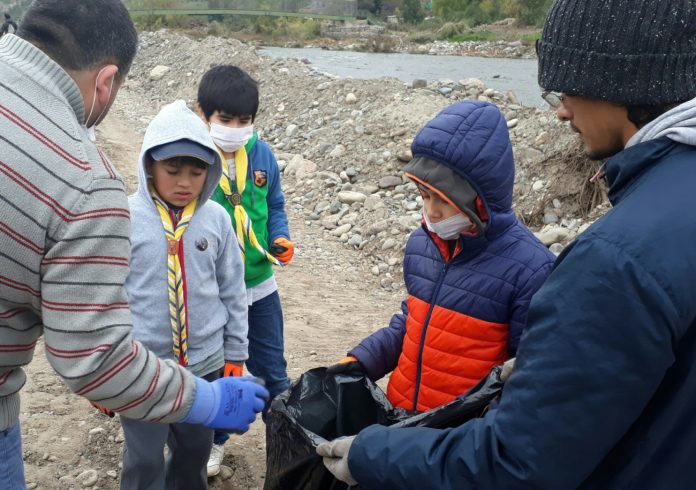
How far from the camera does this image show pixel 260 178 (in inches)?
141

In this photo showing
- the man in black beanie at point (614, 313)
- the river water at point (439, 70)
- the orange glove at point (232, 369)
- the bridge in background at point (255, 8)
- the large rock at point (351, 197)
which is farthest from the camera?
the bridge in background at point (255, 8)

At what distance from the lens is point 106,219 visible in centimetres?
163

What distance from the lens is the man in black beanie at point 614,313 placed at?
123cm

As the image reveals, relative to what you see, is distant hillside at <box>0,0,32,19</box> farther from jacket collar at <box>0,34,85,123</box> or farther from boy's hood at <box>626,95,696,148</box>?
boy's hood at <box>626,95,696,148</box>

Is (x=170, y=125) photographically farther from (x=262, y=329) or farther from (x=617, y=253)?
(x=617, y=253)

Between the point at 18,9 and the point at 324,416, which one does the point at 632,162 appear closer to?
the point at 324,416

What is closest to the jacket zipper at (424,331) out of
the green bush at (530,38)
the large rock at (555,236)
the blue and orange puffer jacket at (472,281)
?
the blue and orange puffer jacket at (472,281)

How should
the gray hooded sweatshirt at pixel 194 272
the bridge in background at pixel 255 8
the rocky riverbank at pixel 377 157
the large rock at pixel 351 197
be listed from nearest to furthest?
the gray hooded sweatshirt at pixel 194 272, the rocky riverbank at pixel 377 157, the large rock at pixel 351 197, the bridge in background at pixel 255 8

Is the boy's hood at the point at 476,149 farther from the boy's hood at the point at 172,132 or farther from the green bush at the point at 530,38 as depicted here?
the green bush at the point at 530,38

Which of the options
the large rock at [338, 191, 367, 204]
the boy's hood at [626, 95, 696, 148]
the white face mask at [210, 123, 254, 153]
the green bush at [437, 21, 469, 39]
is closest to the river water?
the large rock at [338, 191, 367, 204]

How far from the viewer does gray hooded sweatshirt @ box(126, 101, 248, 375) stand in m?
2.60

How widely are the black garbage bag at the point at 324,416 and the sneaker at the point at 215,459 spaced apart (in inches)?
49.1

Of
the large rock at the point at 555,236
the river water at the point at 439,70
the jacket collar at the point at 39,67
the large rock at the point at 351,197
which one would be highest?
the jacket collar at the point at 39,67

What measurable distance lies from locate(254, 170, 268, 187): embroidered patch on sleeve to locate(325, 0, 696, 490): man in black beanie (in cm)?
216
